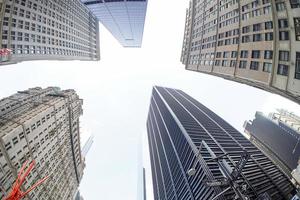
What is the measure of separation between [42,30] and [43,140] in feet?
132

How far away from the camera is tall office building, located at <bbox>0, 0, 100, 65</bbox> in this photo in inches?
2589

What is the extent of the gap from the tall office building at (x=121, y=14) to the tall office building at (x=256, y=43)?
6356cm

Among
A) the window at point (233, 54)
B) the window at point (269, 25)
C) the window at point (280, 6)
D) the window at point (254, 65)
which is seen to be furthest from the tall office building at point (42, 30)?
the window at point (280, 6)

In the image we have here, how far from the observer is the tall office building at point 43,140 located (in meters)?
62.3

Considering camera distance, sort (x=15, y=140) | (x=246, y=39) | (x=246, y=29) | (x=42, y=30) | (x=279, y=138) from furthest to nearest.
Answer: (x=279, y=138)
(x=42, y=30)
(x=15, y=140)
(x=246, y=29)
(x=246, y=39)

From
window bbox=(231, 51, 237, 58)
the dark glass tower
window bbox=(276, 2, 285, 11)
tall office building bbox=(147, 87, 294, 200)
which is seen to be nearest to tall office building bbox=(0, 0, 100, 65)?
window bbox=(231, 51, 237, 58)

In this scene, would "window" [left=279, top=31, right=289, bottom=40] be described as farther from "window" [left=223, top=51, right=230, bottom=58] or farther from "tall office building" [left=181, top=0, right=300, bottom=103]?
"window" [left=223, top=51, right=230, bottom=58]

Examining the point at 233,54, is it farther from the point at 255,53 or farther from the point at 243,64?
the point at 255,53

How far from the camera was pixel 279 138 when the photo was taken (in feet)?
497

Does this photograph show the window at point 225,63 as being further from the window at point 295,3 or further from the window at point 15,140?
the window at point 15,140

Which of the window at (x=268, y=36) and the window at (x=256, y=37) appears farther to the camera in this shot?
the window at (x=256, y=37)

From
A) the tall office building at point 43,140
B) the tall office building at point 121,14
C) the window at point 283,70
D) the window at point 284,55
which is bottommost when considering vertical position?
the tall office building at point 43,140

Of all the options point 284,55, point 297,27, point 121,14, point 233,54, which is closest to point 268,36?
point 284,55

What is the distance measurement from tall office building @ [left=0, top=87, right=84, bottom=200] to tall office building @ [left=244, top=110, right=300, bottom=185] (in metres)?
123
